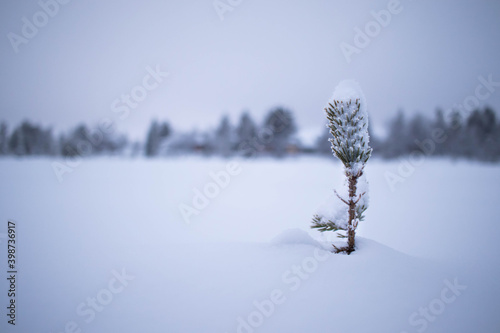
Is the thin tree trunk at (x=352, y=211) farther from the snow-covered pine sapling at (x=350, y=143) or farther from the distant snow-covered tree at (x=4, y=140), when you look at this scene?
the distant snow-covered tree at (x=4, y=140)

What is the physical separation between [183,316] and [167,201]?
10.2 metres

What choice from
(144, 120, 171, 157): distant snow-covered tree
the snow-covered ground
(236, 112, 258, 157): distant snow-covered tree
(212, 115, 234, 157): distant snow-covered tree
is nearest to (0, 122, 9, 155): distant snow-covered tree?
(144, 120, 171, 157): distant snow-covered tree

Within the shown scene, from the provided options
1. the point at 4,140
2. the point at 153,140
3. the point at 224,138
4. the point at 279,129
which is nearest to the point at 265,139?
the point at 279,129

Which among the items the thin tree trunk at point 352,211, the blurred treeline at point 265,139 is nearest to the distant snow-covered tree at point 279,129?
the blurred treeline at point 265,139

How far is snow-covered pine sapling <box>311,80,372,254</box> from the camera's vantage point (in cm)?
354

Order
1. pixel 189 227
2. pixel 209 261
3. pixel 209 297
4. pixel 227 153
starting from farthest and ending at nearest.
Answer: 1. pixel 227 153
2. pixel 189 227
3. pixel 209 261
4. pixel 209 297

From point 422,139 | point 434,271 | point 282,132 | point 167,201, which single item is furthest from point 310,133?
point 434,271

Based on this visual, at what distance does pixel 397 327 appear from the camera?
252cm

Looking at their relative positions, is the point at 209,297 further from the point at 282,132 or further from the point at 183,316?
the point at 282,132

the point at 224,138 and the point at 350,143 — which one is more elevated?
the point at 224,138

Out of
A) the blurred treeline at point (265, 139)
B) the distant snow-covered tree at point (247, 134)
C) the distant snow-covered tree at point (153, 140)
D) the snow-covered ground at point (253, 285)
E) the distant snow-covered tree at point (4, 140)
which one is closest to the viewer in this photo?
the snow-covered ground at point (253, 285)

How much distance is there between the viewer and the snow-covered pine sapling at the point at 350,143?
11.6 ft

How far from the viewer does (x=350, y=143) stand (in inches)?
139

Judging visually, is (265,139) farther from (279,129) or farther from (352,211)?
(352,211)
